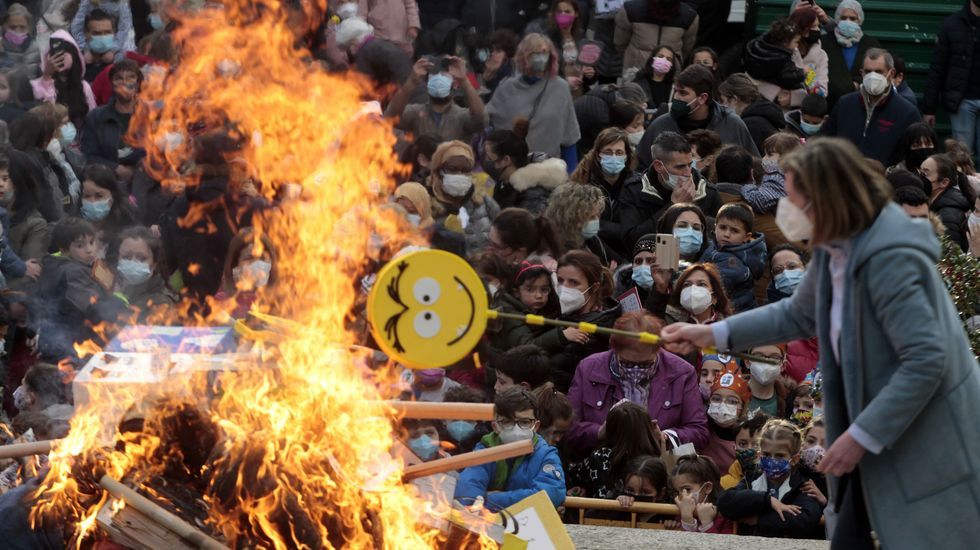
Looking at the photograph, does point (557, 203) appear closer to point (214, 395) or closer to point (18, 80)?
point (214, 395)

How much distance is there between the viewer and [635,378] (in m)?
8.97

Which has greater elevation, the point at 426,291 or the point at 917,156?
the point at 426,291

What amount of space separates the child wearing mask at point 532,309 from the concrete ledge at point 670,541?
1907 mm

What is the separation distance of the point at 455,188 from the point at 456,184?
3 cm

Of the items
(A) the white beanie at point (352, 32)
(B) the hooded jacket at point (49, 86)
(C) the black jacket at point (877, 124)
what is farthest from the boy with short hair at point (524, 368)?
(B) the hooded jacket at point (49, 86)

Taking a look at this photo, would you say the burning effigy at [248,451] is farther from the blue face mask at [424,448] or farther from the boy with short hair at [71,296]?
the boy with short hair at [71,296]

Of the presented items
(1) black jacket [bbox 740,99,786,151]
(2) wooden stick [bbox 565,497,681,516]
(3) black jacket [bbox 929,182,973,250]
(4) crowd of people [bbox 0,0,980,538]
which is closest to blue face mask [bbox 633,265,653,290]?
(4) crowd of people [bbox 0,0,980,538]

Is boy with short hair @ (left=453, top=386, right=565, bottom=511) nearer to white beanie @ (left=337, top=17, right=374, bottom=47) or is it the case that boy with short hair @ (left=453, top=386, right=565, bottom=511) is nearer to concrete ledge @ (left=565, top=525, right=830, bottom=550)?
concrete ledge @ (left=565, top=525, right=830, bottom=550)

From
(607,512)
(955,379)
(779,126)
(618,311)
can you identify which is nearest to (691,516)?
(607,512)

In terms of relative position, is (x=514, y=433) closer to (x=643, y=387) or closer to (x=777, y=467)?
(x=643, y=387)

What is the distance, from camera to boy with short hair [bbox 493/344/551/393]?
29.6 feet

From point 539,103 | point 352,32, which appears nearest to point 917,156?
point 539,103

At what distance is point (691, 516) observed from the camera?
8234 millimetres

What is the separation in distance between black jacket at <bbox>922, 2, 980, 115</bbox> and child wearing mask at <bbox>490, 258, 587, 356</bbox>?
19.3ft
